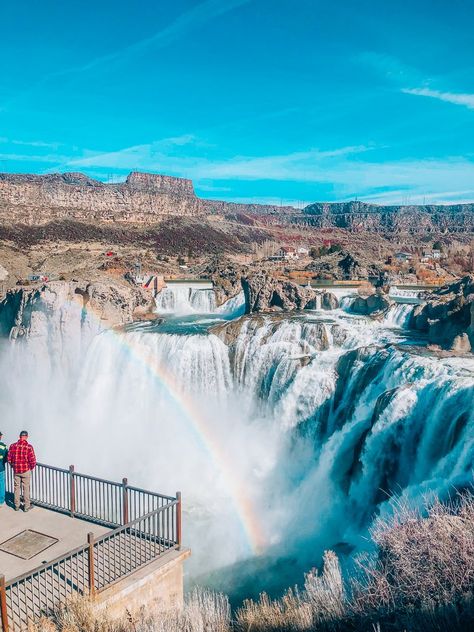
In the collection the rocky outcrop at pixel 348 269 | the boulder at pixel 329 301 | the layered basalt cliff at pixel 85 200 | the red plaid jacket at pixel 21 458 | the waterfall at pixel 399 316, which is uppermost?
the layered basalt cliff at pixel 85 200

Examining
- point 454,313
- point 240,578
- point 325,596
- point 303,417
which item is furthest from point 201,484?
point 325,596

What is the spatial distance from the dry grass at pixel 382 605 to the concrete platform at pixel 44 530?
1242 millimetres

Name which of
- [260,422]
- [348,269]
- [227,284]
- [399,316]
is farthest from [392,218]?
[260,422]

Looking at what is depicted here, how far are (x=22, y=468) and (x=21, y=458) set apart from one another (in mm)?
180

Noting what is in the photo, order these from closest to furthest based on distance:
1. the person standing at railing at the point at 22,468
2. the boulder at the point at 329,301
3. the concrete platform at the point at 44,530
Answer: the concrete platform at the point at 44,530 < the person standing at railing at the point at 22,468 < the boulder at the point at 329,301

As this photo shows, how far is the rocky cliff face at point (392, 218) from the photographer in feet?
484

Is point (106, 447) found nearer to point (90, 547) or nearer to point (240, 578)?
point (240, 578)

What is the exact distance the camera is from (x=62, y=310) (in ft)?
77.8

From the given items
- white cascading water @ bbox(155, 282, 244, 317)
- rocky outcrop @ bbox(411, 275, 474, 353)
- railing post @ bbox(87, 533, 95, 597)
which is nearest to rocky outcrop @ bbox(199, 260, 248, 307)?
white cascading water @ bbox(155, 282, 244, 317)

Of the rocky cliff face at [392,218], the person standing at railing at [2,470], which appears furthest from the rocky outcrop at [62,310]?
the rocky cliff face at [392,218]

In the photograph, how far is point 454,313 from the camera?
18.9 meters

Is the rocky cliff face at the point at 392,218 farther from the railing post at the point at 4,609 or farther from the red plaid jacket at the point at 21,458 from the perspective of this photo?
the railing post at the point at 4,609

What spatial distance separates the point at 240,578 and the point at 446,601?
25.2 ft

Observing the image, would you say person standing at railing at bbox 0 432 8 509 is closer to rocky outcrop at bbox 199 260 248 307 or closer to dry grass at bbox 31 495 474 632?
dry grass at bbox 31 495 474 632
